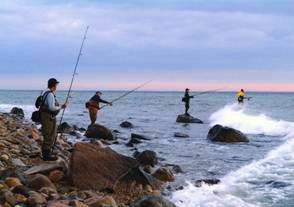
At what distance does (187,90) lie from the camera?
30625 mm

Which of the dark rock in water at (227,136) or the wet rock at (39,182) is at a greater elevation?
the wet rock at (39,182)

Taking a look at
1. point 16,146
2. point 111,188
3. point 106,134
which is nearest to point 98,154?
point 111,188

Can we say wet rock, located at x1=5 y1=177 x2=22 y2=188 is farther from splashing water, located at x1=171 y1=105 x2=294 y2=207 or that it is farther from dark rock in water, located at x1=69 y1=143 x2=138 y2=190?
splashing water, located at x1=171 y1=105 x2=294 y2=207

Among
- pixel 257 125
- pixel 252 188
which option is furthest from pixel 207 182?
pixel 257 125

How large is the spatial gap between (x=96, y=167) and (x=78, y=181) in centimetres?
48

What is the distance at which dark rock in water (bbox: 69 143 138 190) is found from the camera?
363 inches

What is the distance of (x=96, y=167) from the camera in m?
9.48

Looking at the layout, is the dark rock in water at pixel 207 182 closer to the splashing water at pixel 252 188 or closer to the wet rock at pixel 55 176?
the splashing water at pixel 252 188

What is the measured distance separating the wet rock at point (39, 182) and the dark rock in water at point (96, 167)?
2.40 feet

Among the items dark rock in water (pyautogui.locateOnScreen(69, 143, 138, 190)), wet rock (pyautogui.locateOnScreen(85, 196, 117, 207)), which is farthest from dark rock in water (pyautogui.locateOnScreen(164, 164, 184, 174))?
wet rock (pyautogui.locateOnScreen(85, 196, 117, 207))

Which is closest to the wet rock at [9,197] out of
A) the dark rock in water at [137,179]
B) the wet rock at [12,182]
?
the wet rock at [12,182]

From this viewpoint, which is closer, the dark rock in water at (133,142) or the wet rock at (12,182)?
the wet rock at (12,182)

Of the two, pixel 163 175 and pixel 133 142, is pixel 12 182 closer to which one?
pixel 163 175

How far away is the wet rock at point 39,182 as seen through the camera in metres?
8.27
